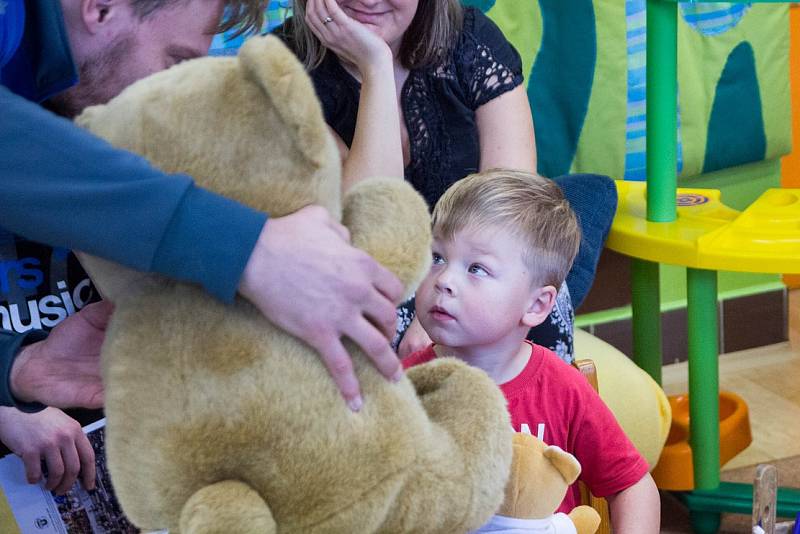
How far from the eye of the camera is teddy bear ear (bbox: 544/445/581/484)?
3.15ft

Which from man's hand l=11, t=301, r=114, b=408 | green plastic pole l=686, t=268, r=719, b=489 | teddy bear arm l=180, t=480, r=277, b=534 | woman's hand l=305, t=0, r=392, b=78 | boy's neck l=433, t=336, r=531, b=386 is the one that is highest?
woman's hand l=305, t=0, r=392, b=78

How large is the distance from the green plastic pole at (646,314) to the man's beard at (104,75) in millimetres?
1100

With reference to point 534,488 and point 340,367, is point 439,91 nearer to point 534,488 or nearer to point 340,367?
point 534,488

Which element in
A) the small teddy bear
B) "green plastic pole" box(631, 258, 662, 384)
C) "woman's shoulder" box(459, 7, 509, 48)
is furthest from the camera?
"green plastic pole" box(631, 258, 662, 384)

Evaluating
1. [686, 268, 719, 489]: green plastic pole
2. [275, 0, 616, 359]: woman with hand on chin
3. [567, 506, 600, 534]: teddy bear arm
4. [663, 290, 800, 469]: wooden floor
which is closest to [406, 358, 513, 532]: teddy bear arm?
[567, 506, 600, 534]: teddy bear arm

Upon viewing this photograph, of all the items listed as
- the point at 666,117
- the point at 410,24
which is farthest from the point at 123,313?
the point at 666,117

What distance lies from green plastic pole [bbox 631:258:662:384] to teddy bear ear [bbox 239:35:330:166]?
124 cm

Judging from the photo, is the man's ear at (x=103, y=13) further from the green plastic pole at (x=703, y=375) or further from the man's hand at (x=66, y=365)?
the green plastic pole at (x=703, y=375)

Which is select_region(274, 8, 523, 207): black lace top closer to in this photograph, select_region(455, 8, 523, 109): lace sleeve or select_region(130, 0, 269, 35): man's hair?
select_region(455, 8, 523, 109): lace sleeve

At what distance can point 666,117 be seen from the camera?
1722mm

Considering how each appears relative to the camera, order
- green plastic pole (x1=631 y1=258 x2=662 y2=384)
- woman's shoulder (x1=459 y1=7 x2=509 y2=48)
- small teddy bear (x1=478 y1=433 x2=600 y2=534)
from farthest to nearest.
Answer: green plastic pole (x1=631 y1=258 x2=662 y2=384) < woman's shoulder (x1=459 y1=7 x2=509 y2=48) < small teddy bear (x1=478 y1=433 x2=600 y2=534)

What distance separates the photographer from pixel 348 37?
153 cm

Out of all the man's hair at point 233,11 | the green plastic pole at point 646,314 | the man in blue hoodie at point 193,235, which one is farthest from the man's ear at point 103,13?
the green plastic pole at point 646,314

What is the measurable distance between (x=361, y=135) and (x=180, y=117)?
76cm
